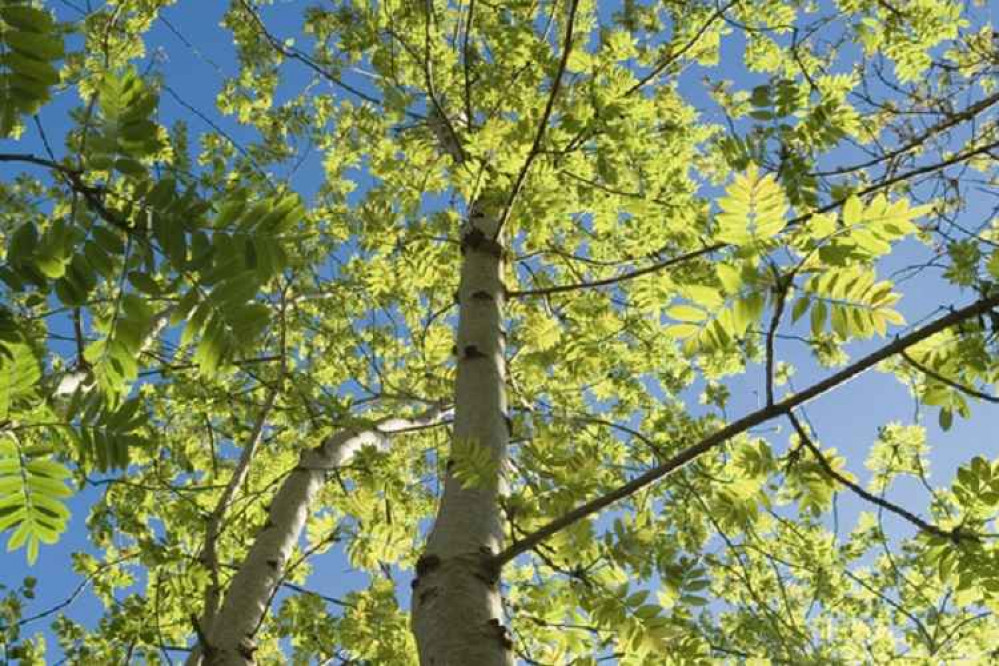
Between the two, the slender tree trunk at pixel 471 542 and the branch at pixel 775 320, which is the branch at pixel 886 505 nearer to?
the branch at pixel 775 320

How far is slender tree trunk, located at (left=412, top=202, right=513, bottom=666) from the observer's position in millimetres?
1668

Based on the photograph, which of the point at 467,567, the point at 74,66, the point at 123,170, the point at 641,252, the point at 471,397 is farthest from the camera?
the point at 74,66

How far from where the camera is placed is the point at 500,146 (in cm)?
301

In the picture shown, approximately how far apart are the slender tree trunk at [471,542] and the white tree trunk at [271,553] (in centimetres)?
78

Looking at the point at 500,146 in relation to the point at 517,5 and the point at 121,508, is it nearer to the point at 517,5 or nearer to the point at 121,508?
the point at 517,5

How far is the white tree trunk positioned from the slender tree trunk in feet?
2.56

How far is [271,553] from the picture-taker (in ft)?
12.1

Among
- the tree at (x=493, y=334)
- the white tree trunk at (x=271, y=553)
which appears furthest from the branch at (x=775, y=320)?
the white tree trunk at (x=271, y=553)

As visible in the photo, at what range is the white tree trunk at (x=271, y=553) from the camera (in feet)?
10.4

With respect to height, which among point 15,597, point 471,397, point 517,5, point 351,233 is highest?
point 517,5

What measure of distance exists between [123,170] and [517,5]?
12.1 feet

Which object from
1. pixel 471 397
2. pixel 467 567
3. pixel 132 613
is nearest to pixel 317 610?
pixel 132 613

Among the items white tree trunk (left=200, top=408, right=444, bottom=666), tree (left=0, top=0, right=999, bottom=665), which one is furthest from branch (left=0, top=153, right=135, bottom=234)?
white tree trunk (left=200, top=408, right=444, bottom=666)

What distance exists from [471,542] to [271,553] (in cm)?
211
